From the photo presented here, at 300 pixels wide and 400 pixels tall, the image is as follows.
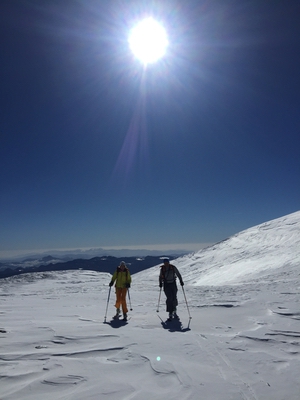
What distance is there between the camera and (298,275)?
1761 cm

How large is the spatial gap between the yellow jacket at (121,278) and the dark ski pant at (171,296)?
1708mm

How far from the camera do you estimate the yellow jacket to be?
11.1m

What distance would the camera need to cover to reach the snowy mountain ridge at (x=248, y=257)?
914 inches

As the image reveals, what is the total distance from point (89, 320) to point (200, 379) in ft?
19.5

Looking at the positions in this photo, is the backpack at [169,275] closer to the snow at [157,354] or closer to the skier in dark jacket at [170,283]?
the skier in dark jacket at [170,283]

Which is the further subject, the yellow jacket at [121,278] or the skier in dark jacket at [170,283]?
the yellow jacket at [121,278]

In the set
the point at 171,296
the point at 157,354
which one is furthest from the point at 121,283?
the point at 157,354

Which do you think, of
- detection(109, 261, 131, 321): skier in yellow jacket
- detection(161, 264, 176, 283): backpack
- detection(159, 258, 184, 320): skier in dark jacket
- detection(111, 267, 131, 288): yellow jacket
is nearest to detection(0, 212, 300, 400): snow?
detection(159, 258, 184, 320): skier in dark jacket

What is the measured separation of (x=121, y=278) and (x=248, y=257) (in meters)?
23.7

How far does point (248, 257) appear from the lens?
30656 mm

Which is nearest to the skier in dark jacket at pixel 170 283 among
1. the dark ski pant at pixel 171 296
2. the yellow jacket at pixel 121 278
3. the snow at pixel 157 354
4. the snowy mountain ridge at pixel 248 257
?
the dark ski pant at pixel 171 296

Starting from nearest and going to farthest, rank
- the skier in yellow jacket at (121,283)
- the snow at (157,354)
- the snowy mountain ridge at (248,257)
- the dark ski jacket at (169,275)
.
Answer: the snow at (157,354), the skier in yellow jacket at (121,283), the dark ski jacket at (169,275), the snowy mountain ridge at (248,257)

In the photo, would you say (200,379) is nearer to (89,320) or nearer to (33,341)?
(33,341)

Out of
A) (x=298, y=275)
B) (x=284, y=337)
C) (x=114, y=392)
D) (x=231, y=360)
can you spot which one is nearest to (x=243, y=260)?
(x=298, y=275)
